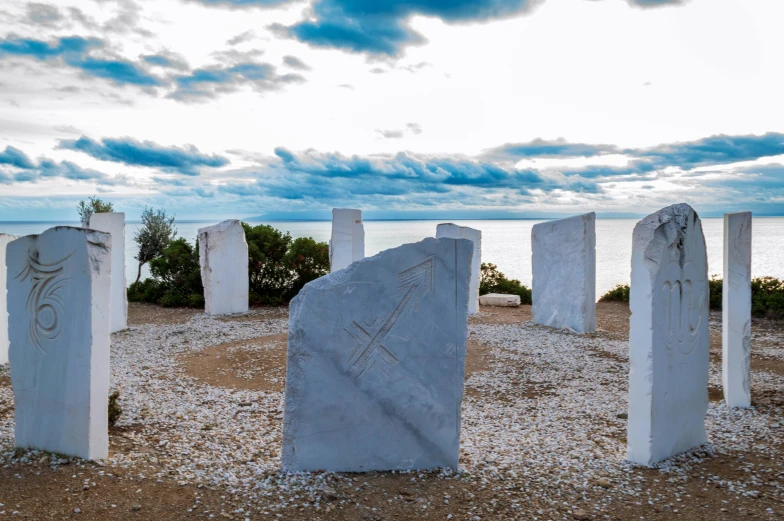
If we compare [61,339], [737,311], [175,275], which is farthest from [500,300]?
[61,339]

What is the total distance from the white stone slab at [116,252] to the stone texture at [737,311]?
9.97m

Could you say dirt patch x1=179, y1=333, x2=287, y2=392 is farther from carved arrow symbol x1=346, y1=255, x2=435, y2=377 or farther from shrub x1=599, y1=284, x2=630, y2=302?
shrub x1=599, y1=284, x2=630, y2=302

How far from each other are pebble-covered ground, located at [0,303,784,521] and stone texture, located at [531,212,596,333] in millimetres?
3129

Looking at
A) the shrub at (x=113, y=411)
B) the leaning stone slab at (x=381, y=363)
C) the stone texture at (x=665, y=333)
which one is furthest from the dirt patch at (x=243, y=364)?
the stone texture at (x=665, y=333)

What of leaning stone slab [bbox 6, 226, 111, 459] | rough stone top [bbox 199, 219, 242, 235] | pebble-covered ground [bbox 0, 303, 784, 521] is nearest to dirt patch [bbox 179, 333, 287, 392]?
pebble-covered ground [bbox 0, 303, 784, 521]

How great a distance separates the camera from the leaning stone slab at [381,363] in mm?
4363

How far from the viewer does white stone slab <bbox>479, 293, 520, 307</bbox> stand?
620 inches

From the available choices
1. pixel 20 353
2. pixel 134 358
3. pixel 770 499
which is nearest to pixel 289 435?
pixel 20 353

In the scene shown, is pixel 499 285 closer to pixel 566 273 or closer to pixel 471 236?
pixel 471 236

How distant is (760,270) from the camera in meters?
25.8

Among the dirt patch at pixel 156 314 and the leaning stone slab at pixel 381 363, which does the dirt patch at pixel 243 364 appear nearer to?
the leaning stone slab at pixel 381 363

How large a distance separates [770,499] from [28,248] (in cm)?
616

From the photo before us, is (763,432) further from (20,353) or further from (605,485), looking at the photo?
(20,353)

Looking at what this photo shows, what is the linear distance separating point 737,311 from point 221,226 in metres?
10.6
